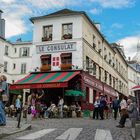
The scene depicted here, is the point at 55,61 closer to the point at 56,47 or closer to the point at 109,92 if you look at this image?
the point at 56,47

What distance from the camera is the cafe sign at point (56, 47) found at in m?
30.6

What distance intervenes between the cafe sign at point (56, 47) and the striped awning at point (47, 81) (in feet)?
7.56

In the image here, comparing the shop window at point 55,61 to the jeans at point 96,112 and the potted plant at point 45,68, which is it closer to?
the potted plant at point 45,68

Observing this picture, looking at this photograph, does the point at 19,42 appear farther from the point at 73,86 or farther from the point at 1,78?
the point at 1,78

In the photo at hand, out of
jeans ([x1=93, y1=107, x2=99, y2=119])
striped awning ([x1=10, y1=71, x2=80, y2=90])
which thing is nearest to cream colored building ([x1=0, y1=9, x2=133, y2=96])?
striped awning ([x1=10, y1=71, x2=80, y2=90])

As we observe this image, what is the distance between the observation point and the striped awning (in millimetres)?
25781

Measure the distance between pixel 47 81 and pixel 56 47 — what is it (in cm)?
510

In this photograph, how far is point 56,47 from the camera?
102 ft

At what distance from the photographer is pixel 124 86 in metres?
55.4

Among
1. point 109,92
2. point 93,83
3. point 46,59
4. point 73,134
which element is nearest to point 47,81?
point 46,59

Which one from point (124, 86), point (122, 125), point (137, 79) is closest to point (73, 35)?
point (122, 125)

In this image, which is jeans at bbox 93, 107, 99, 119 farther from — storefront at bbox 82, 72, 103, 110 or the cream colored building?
the cream colored building

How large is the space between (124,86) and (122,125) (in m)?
41.5

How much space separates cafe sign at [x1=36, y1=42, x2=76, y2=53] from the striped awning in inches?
90.8
